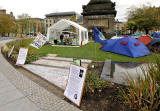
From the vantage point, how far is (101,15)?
28.7m

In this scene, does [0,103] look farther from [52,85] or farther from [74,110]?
[74,110]

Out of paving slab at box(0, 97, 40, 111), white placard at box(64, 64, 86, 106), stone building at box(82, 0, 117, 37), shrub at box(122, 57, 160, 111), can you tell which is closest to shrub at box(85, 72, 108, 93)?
white placard at box(64, 64, 86, 106)

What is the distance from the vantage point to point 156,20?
94.5 feet

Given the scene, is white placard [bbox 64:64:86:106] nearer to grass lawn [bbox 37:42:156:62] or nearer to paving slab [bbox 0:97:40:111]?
paving slab [bbox 0:97:40:111]

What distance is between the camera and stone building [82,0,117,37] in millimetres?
28250

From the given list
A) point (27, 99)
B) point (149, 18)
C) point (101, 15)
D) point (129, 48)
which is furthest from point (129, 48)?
point (149, 18)

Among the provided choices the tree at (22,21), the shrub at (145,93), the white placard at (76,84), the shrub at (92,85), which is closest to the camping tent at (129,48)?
the shrub at (92,85)

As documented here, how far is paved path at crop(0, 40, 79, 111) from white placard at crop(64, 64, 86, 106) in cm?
21

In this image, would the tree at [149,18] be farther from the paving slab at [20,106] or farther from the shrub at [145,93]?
the paving slab at [20,106]

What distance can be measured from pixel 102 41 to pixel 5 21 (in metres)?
42.3

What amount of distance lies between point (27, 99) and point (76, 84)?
5.00 ft

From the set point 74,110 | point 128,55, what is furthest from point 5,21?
point 74,110

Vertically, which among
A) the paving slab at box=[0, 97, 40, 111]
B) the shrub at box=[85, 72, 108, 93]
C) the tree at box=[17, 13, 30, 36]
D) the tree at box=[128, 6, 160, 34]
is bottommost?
the paving slab at box=[0, 97, 40, 111]

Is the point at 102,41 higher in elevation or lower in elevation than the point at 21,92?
higher
